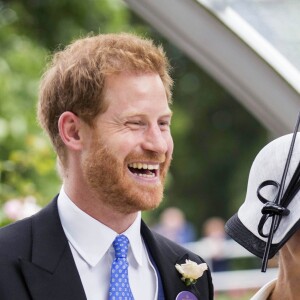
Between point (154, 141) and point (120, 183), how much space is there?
0.62ft

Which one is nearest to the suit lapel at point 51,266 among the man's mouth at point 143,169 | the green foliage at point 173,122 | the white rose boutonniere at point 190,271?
the man's mouth at point 143,169

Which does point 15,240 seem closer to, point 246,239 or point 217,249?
point 246,239

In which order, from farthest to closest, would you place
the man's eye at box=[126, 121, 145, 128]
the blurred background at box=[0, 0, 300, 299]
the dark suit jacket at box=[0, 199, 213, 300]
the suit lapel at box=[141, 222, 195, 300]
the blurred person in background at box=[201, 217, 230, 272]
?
the blurred person in background at box=[201, 217, 230, 272] < the blurred background at box=[0, 0, 300, 299] < the suit lapel at box=[141, 222, 195, 300] < the man's eye at box=[126, 121, 145, 128] < the dark suit jacket at box=[0, 199, 213, 300]

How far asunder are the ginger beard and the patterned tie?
13cm

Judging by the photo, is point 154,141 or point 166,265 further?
point 166,265

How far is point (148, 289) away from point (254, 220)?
1.63ft

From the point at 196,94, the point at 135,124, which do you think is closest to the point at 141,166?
the point at 135,124

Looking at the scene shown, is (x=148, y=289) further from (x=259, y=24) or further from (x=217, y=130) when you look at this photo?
(x=217, y=130)

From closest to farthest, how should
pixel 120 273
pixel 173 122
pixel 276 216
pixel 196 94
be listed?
pixel 276 216, pixel 120 273, pixel 173 122, pixel 196 94

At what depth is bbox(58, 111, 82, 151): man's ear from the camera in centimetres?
444

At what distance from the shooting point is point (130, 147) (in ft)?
14.2

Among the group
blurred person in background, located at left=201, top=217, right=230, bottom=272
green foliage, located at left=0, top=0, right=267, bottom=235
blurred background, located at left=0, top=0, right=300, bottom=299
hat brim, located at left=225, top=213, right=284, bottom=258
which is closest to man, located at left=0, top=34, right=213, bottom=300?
hat brim, located at left=225, top=213, right=284, bottom=258

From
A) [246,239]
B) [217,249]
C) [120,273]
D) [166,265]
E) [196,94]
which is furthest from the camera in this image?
[196,94]

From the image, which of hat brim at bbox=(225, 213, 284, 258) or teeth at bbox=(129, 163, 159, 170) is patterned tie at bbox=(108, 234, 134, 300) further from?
hat brim at bbox=(225, 213, 284, 258)
